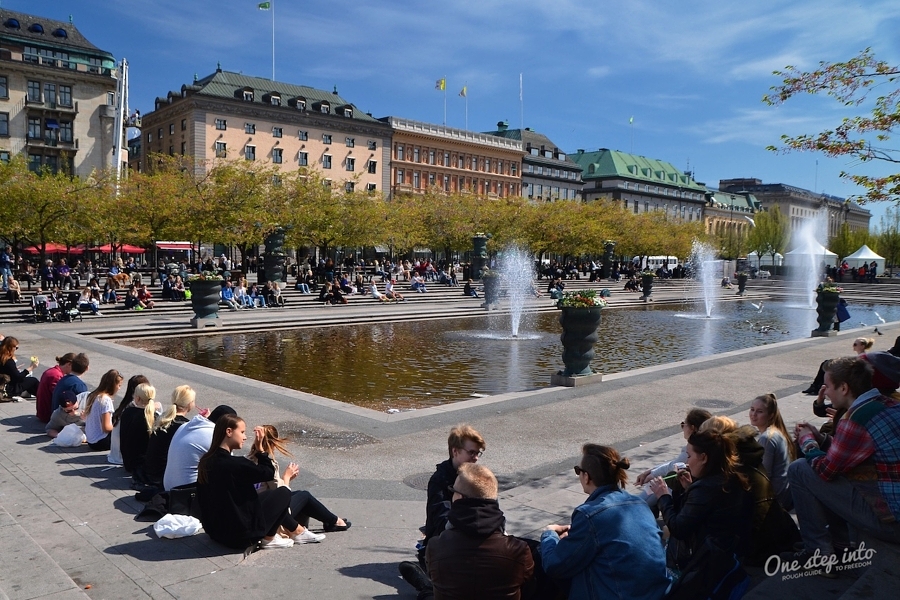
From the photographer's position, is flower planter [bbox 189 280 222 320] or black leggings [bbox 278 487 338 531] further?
flower planter [bbox 189 280 222 320]

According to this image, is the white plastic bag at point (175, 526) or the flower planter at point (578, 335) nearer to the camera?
the white plastic bag at point (175, 526)

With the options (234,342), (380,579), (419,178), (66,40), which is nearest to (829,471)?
(380,579)

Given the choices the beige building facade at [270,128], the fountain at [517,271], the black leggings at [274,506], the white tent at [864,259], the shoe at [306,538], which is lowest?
the shoe at [306,538]

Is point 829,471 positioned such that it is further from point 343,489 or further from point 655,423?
point 655,423

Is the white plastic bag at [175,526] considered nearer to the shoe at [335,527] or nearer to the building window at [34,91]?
the shoe at [335,527]

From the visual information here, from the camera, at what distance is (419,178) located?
89.3 m

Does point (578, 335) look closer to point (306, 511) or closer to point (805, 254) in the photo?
point (306, 511)

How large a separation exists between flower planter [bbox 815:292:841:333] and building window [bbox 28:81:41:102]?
6523 centimetres

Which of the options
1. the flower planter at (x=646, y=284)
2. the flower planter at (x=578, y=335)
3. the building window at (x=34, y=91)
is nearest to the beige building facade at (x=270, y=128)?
the building window at (x=34, y=91)

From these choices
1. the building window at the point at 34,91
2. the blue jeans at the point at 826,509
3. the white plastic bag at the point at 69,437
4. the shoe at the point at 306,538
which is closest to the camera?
the blue jeans at the point at 826,509

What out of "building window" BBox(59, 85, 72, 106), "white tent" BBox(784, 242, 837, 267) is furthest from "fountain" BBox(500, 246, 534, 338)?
"building window" BBox(59, 85, 72, 106)

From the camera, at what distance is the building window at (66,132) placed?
62.9 m

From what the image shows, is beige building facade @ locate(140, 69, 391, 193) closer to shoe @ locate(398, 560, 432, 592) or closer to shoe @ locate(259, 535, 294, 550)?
shoe @ locate(259, 535, 294, 550)

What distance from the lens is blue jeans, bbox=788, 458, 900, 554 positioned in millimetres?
4766
